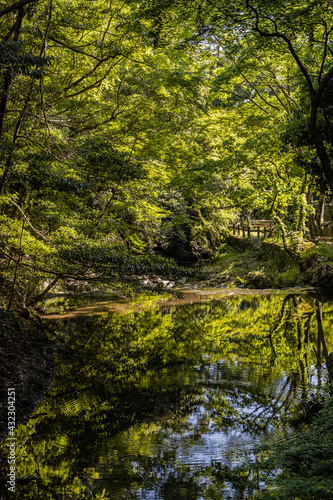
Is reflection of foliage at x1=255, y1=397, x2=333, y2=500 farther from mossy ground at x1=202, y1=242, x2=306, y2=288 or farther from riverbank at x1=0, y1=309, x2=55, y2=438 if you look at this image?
mossy ground at x1=202, y1=242, x2=306, y2=288

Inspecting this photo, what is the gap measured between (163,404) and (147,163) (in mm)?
7568

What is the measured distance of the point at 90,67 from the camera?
1094 centimetres

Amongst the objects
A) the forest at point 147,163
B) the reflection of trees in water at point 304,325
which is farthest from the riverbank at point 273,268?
the reflection of trees in water at point 304,325

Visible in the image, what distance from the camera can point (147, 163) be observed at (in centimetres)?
1227

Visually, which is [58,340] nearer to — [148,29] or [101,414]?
[101,414]

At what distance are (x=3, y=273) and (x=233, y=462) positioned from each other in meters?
7.25

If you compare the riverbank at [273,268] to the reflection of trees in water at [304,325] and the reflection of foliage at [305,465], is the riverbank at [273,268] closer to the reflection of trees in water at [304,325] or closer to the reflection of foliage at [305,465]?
the reflection of trees in water at [304,325]

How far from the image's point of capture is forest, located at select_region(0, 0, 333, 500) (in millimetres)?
6477

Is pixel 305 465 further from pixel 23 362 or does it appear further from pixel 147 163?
pixel 147 163

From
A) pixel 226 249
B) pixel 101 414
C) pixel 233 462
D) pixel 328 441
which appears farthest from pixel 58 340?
pixel 226 249

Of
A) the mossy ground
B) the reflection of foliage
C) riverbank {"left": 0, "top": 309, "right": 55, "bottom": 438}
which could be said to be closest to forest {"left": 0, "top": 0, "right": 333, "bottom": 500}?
the reflection of foliage

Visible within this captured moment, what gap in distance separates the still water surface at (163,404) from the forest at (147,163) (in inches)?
2.9

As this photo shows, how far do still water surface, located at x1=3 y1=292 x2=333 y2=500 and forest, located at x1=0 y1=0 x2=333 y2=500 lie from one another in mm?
75

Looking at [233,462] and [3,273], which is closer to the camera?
[233,462]
